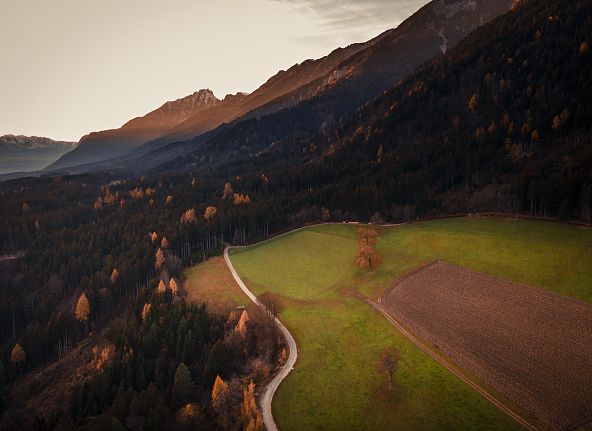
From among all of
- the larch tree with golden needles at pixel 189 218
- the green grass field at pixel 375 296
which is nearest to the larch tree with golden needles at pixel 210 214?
the larch tree with golden needles at pixel 189 218

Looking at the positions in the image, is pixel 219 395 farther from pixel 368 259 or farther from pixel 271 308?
pixel 368 259

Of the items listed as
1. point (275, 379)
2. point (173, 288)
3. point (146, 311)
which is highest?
point (173, 288)

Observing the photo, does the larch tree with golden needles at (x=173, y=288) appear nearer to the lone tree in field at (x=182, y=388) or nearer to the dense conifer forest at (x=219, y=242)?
the dense conifer forest at (x=219, y=242)

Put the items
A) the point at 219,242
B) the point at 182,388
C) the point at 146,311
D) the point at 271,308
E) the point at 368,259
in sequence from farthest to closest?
the point at 219,242 → the point at 146,311 → the point at 368,259 → the point at 271,308 → the point at 182,388

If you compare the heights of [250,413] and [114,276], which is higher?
[250,413]

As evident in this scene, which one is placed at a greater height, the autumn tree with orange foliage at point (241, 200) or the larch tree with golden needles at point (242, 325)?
the autumn tree with orange foliage at point (241, 200)

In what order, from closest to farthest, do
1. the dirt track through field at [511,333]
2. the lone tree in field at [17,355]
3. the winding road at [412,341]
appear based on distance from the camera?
the dirt track through field at [511,333]
the winding road at [412,341]
the lone tree in field at [17,355]

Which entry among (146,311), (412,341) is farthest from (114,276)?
(412,341)
